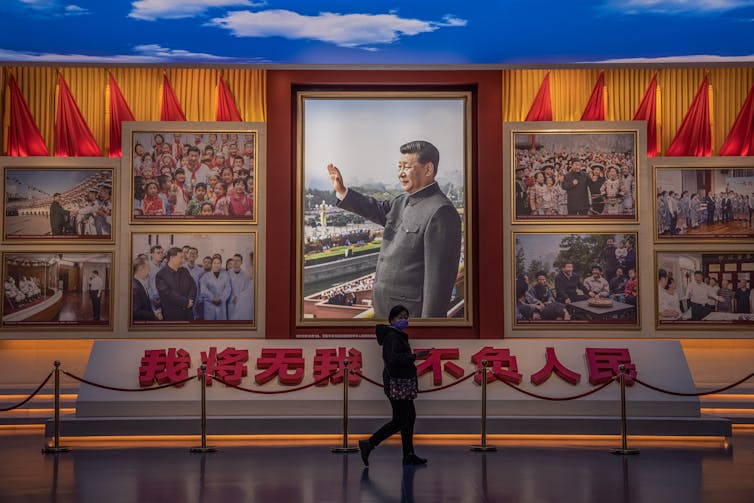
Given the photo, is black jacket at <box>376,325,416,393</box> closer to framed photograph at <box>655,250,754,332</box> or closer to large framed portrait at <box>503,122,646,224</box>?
large framed portrait at <box>503,122,646,224</box>

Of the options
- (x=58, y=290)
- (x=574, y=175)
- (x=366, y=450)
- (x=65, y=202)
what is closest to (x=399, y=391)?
(x=366, y=450)

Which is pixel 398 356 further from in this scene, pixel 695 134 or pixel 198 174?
pixel 695 134

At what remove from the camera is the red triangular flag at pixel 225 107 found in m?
17.3

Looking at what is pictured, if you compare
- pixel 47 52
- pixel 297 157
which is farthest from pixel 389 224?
pixel 47 52

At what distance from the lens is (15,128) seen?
17.5 meters

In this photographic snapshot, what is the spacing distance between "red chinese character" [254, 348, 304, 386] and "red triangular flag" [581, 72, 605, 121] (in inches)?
268

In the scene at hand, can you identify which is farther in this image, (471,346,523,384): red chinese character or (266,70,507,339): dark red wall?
(266,70,507,339): dark red wall

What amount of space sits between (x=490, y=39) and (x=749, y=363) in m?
8.77

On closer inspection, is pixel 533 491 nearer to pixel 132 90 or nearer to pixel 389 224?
pixel 389 224

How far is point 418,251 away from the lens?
55.3 feet

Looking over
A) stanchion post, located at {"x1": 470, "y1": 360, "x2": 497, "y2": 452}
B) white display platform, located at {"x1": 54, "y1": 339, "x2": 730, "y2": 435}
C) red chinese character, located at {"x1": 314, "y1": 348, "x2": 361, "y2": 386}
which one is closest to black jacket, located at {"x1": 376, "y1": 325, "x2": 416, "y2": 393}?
stanchion post, located at {"x1": 470, "y1": 360, "x2": 497, "y2": 452}

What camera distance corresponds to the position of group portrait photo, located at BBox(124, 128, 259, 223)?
55.2 feet

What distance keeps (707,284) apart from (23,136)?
503 inches

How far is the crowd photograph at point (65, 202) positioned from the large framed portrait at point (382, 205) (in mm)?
3535
